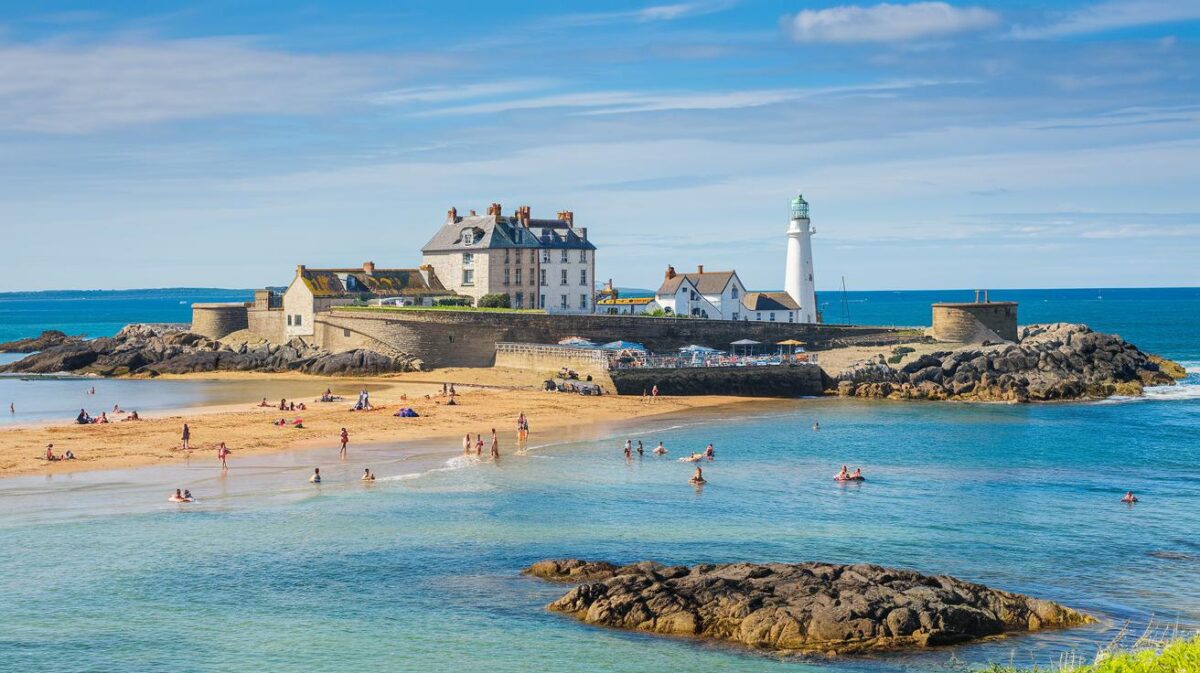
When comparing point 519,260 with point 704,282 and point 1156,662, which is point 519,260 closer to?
point 704,282

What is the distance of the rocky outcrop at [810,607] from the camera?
2323 cm

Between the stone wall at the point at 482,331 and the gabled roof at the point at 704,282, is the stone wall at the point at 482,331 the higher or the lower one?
the lower one


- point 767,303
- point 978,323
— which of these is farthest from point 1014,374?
point 767,303

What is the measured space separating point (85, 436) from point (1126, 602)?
38877 millimetres

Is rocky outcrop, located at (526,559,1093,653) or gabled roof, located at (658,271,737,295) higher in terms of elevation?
gabled roof, located at (658,271,737,295)

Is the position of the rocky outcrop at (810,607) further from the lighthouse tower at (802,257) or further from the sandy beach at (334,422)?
the lighthouse tower at (802,257)

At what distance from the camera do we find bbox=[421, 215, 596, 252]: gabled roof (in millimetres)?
81188

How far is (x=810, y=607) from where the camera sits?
2386cm

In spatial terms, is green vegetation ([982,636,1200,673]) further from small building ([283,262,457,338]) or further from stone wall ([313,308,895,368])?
small building ([283,262,457,338])

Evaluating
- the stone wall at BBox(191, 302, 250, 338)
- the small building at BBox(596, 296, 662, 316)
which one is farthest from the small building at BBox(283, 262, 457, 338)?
the small building at BBox(596, 296, 662, 316)

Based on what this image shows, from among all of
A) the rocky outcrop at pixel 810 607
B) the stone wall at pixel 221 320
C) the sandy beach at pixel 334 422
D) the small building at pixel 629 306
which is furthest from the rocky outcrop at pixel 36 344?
the rocky outcrop at pixel 810 607

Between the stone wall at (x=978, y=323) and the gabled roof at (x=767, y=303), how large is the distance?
528 inches

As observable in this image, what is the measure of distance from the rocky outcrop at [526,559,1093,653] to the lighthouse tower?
205 ft

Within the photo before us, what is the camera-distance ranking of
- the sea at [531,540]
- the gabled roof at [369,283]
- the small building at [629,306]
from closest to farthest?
the sea at [531,540] → the gabled roof at [369,283] → the small building at [629,306]
